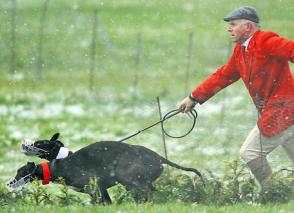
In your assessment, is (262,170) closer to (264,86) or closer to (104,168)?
(264,86)

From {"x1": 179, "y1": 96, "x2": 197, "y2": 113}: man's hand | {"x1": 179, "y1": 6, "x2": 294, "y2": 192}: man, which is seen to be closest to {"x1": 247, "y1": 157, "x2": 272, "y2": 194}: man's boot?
{"x1": 179, "y1": 6, "x2": 294, "y2": 192}: man

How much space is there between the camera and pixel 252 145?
9164 millimetres

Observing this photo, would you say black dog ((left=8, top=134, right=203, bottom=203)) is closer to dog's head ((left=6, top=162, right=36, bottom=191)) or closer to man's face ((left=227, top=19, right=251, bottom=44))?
dog's head ((left=6, top=162, right=36, bottom=191))

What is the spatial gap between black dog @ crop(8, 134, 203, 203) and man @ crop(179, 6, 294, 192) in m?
0.63

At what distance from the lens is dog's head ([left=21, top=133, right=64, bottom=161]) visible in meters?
9.18

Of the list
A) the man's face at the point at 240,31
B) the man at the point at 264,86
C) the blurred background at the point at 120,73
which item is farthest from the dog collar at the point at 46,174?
the blurred background at the point at 120,73

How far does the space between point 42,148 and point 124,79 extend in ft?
55.0

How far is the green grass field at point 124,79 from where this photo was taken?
16188mm

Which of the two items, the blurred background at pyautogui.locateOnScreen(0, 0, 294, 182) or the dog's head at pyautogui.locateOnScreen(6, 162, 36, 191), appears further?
the blurred background at pyautogui.locateOnScreen(0, 0, 294, 182)

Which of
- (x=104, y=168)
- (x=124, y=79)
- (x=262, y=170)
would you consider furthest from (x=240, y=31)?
(x=124, y=79)

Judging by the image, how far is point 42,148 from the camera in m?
9.27

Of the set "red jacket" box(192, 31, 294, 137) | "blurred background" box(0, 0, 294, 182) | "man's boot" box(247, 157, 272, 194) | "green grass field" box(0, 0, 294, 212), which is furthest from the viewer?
"blurred background" box(0, 0, 294, 182)

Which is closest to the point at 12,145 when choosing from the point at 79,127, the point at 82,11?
the point at 79,127

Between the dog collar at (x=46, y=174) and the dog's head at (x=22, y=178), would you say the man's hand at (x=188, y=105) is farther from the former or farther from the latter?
the dog's head at (x=22, y=178)
